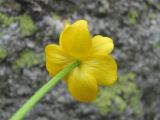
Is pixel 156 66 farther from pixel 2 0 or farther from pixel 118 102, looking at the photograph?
pixel 2 0

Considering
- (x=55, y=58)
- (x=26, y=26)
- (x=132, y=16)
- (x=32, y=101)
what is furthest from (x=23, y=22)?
(x=32, y=101)

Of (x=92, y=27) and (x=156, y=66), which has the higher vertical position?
(x=92, y=27)

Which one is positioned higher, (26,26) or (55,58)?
(55,58)

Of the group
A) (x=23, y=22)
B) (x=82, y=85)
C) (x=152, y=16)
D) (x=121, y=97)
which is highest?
(x=82, y=85)

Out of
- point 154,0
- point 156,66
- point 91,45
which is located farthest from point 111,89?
point 91,45

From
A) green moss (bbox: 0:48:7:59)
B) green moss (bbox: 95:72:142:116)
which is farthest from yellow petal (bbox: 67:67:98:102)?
green moss (bbox: 95:72:142:116)

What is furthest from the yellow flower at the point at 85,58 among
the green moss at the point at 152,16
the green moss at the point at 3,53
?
the green moss at the point at 152,16

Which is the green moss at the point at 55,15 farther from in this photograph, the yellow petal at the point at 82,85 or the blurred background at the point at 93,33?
the yellow petal at the point at 82,85

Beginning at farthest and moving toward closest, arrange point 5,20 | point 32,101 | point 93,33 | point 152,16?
1. point 152,16
2. point 93,33
3. point 5,20
4. point 32,101

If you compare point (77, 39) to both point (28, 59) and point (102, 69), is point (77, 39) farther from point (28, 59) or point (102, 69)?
point (28, 59)
